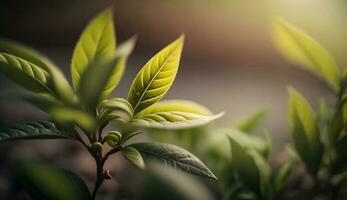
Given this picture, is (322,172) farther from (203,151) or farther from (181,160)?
(181,160)

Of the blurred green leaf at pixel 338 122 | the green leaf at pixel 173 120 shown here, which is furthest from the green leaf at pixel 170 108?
the blurred green leaf at pixel 338 122

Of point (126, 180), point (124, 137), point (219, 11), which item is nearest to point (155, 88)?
point (124, 137)

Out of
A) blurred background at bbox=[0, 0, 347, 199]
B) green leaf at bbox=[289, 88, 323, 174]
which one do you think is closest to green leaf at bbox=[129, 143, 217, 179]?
green leaf at bbox=[289, 88, 323, 174]

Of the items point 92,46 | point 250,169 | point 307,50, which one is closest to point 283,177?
point 250,169

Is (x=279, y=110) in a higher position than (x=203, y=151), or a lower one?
lower

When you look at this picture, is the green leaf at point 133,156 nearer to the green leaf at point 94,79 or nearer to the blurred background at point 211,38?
the green leaf at point 94,79

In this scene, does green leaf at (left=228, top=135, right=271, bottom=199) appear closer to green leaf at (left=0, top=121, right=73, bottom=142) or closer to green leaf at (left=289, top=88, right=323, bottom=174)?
green leaf at (left=289, top=88, right=323, bottom=174)
